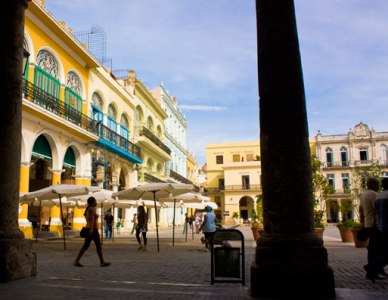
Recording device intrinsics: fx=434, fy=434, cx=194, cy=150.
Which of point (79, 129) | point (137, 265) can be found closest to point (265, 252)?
point (137, 265)

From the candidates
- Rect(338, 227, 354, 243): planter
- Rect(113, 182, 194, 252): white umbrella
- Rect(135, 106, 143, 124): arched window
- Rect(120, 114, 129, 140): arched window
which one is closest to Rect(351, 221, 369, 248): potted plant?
Rect(338, 227, 354, 243): planter

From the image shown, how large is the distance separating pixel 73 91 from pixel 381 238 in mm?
18869

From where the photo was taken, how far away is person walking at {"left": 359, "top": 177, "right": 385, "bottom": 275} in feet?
22.4

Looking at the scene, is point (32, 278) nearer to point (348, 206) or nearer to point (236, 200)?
point (348, 206)

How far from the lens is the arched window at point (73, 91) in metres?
21.8

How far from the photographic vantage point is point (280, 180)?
534cm

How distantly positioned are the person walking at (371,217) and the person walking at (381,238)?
144 mm

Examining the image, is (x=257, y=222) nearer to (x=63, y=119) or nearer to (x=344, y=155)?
(x=63, y=119)

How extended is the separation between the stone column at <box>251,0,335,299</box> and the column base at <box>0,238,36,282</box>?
3.48m

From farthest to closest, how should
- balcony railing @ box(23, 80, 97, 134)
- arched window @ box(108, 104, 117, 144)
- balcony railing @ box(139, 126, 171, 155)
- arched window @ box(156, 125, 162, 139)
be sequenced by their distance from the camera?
arched window @ box(156, 125, 162, 139) < balcony railing @ box(139, 126, 171, 155) < arched window @ box(108, 104, 117, 144) < balcony railing @ box(23, 80, 97, 134)

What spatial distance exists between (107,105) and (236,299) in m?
22.9

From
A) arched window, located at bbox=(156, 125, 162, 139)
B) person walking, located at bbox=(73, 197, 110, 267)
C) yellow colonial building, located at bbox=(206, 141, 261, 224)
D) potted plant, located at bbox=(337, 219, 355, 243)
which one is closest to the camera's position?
person walking, located at bbox=(73, 197, 110, 267)

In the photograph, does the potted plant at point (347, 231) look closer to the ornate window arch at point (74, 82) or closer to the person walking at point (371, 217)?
the person walking at point (371, 217)

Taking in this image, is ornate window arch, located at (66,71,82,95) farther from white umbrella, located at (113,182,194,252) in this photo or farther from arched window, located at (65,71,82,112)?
white umbrella, located at (113,182,194,252)
